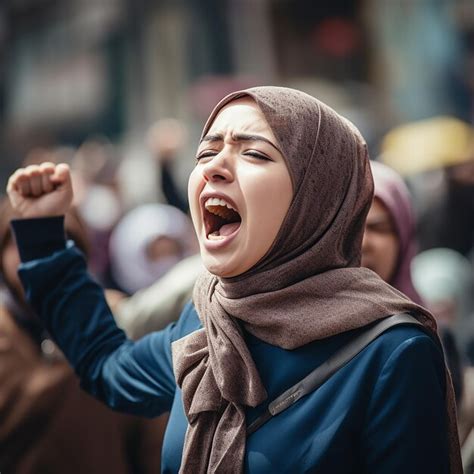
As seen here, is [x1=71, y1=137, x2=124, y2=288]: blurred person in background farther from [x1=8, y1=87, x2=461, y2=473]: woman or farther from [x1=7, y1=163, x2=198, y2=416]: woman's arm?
[x1=8, y1=87, x2=461, y2=473]: woman

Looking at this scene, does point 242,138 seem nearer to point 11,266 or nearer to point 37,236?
point 37,236

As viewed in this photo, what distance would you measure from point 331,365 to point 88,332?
77 centimetres

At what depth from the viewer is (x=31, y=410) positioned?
3.59 metres

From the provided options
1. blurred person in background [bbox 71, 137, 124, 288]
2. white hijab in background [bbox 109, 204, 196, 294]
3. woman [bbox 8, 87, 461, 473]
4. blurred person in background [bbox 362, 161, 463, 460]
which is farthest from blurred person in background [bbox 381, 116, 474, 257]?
woman [bbox 8, 87, 461, 473]

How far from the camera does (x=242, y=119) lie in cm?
242

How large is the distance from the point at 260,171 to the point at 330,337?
14.7 inches

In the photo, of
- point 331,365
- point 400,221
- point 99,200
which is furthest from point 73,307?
point 99,200

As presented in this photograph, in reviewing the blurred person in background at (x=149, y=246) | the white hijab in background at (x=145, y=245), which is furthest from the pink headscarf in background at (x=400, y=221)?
the white hijab in background at (x=145, y=245)

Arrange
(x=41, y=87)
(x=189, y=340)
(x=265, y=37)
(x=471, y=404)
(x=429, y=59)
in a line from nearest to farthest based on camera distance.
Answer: (x=189, y=340)
(x=471, y=404)
(x=429, y=59)
(x=265, y=37)
(x=41, y=87)

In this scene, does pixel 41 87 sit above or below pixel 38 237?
below

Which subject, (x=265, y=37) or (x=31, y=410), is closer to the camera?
(x=31, y=410)

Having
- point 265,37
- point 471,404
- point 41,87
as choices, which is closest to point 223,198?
point 471,404

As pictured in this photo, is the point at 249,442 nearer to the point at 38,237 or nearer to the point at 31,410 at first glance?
the point at 38,237

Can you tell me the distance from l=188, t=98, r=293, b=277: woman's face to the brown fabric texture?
3 cm
